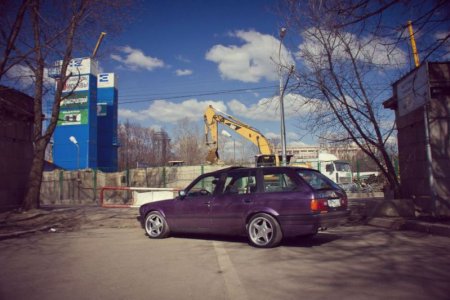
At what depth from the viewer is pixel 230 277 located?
5367 mm

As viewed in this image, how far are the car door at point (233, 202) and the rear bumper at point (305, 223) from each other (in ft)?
2.72

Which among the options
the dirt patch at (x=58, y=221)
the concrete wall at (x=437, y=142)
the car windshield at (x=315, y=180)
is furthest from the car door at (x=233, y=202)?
the concrete wall at (x=437, y=142)

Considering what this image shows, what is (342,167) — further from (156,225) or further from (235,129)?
(156,225)

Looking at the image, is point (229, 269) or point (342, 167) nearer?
point (229, 269)

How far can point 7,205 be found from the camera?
14.0 metres

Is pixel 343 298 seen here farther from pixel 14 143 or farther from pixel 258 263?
pixel 14 143

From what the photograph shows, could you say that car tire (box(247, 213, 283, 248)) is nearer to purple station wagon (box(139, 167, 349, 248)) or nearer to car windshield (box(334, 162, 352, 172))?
purple station wagon (box(139, 167, 349, 248))

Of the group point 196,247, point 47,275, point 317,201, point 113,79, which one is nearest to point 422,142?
point 317,201

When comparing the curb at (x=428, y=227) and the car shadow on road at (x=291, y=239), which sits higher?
the curb at (x=428, y=227)

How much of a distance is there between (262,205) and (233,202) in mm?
716

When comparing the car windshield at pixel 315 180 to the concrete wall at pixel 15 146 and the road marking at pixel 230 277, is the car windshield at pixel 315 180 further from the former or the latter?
the concrete wall at pixel 15 146

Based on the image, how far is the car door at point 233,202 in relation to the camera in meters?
7.90

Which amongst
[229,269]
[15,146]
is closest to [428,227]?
[229,269]

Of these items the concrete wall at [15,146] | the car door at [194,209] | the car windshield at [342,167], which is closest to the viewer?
the car door at [194,209]
